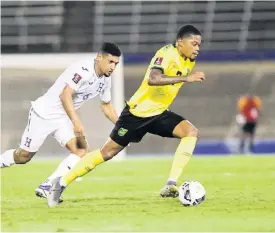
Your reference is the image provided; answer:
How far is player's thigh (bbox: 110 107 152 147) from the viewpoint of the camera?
9.16 meters

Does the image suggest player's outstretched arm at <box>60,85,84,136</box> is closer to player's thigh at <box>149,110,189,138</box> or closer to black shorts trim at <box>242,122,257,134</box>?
player's thigh at <box>149,110,189,138</box>

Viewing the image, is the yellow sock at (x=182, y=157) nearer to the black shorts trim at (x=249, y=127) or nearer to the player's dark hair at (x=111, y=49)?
the player's dark hair at (x=111, y=49)

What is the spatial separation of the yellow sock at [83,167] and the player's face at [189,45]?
1442mm

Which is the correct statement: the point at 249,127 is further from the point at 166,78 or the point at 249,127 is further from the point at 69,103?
the point at 166,78

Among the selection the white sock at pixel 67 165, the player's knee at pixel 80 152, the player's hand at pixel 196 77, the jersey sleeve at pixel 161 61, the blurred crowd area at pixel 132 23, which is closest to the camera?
the player's hand at pixel 196 77

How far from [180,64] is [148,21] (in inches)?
629

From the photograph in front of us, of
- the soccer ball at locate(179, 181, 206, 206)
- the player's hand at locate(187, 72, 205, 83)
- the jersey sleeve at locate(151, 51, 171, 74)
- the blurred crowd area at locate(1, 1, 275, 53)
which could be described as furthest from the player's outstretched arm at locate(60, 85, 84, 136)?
the blurred crowd area at locate(1, 1, 275, 53)

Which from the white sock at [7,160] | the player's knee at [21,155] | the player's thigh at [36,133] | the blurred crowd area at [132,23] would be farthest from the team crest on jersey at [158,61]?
the blurred crowd area at [132,23]

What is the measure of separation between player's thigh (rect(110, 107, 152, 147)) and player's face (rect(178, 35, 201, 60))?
83cm

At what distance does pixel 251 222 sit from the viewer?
7.57 metres

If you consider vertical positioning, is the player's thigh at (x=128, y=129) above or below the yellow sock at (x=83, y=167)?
above

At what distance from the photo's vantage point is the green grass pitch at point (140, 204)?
Result: 750 centimetres

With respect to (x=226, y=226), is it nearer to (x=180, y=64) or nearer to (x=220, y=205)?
(x=220, y=205)

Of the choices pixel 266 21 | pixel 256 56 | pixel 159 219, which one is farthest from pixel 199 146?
pixel 159 219
